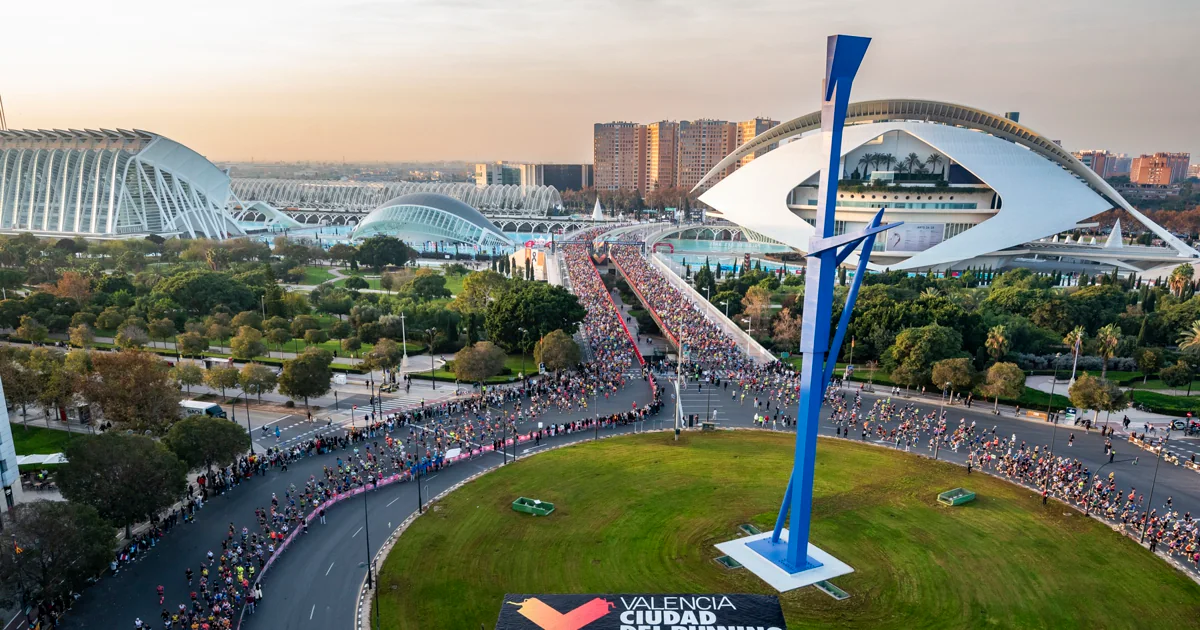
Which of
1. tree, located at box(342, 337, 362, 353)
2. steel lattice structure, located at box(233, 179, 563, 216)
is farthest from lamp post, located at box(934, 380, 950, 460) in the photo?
steel lattice structure, located at box(233, 179, 563, 216)

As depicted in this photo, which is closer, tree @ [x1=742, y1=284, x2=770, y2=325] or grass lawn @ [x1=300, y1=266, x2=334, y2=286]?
tree @ [x1=742, y1=284, x2=770, y2=325]

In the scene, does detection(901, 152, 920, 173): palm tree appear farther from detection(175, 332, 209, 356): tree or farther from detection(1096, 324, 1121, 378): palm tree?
detection(175, 332, 209, 356): tree

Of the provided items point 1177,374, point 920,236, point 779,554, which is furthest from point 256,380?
point 920,236


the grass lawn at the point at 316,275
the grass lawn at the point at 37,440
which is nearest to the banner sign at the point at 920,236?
the grass lawn at the point at 316,275

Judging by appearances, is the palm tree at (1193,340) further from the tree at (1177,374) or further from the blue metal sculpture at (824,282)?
the blue metal sculpture at (824,282)

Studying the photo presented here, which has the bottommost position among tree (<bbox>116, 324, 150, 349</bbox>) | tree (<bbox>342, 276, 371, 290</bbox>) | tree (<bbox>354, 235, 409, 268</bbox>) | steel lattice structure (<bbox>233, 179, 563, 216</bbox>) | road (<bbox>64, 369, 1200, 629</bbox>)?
road (<bbox>64, 369, 1200, 629</bbox>)

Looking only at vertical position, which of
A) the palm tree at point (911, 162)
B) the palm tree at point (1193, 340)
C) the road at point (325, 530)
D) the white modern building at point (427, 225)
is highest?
the palm tree at point (911, 162)

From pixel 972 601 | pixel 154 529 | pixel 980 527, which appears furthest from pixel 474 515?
pixel 980 527
